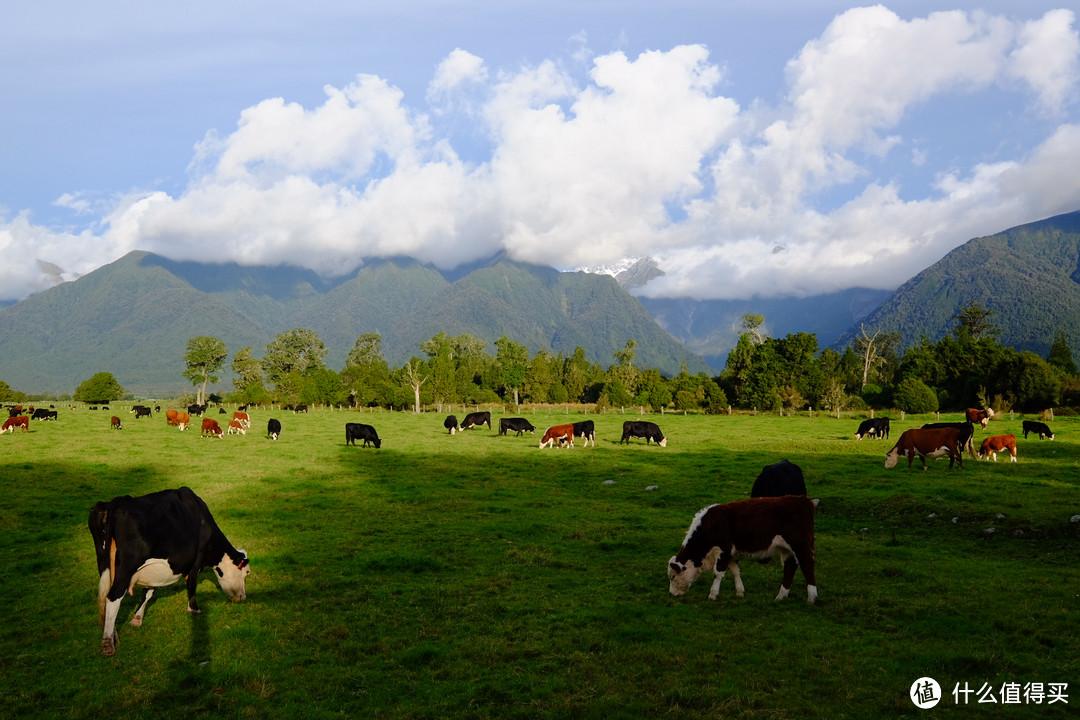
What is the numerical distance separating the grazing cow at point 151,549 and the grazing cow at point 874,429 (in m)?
38.3

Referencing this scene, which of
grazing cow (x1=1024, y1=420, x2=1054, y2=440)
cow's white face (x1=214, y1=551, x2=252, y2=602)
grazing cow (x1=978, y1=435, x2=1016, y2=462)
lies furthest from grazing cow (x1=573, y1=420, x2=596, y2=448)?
cow's white face (x1=214, y1=551, x2=252, y2=602)

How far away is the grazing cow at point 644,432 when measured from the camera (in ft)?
122

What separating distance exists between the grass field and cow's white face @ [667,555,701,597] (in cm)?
23

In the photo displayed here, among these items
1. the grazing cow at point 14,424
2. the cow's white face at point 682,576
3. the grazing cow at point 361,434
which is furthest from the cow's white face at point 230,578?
the grazing cow at point 14,424

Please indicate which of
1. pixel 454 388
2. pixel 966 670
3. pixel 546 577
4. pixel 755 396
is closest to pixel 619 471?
pixel 546 577

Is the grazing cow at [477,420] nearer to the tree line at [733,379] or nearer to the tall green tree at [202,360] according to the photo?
the tree line at [733,379]

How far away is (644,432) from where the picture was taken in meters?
37.8

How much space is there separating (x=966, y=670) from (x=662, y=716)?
402 centimetres

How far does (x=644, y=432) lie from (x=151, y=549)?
31721mm

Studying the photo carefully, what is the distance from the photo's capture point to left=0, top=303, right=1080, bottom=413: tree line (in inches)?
2515

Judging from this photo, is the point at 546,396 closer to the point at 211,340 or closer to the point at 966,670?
the point at 211,340

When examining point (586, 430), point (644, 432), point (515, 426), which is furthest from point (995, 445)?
point (515, 426)

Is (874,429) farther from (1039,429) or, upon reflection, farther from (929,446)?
(929,446)

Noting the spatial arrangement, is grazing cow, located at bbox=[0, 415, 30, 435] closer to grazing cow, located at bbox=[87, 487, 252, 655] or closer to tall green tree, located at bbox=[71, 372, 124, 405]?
grazing cow, located at bbox=[87, 487, 252, 655]
